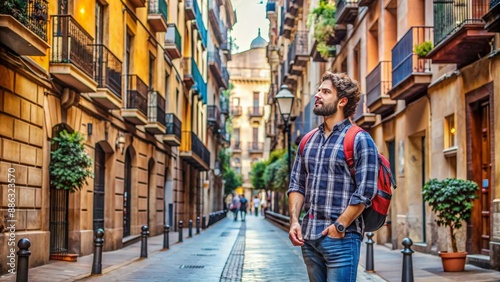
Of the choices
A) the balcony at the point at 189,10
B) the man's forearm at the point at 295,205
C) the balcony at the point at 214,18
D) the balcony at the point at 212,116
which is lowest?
the man's forearm at the point at 295,205

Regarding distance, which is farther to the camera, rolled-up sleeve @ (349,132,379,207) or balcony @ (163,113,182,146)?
balcony @ (163,113,182,146)

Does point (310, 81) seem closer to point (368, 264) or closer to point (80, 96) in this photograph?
point (80, 96)

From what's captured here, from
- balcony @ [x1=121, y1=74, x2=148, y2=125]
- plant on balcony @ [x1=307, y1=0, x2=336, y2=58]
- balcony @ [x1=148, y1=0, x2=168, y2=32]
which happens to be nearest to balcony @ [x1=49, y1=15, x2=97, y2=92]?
balcony @ [x1=121, y1=74, x2=148, y2=125]

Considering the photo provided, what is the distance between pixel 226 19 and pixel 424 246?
50.9 meters

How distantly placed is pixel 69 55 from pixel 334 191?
11.5 metres

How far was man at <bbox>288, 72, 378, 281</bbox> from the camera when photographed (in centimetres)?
455

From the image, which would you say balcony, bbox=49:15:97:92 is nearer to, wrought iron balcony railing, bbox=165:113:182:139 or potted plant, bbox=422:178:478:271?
potted plant, bbox=422:178:478:271

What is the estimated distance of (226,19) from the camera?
67312mm

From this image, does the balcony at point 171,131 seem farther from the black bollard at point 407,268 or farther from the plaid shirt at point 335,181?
the plaid shirt at point 335,181

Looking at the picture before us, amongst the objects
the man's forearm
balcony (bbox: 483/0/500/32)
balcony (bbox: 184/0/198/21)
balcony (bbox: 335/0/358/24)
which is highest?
balcony (bbox: 184/0/198/21)

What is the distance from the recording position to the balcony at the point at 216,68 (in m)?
51.2

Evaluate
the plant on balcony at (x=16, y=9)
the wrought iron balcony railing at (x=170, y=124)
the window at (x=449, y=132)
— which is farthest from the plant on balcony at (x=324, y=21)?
the plant on balcony at (x=16, y=9)

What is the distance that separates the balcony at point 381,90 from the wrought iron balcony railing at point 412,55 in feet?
5.77

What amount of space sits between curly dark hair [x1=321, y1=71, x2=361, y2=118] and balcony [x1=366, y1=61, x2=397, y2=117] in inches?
648
